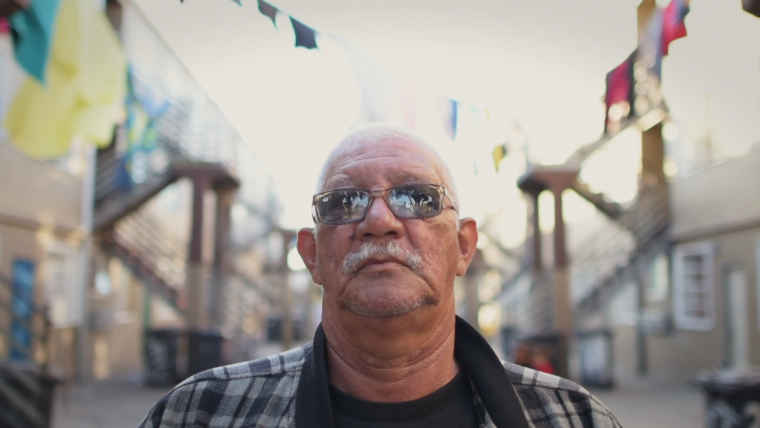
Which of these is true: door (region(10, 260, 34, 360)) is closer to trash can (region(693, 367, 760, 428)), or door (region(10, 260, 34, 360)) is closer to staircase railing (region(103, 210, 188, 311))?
staircase railing (region(103, 210, 188, 311))

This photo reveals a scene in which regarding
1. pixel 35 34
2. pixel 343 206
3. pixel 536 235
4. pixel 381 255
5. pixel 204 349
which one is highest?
pixel 35 34

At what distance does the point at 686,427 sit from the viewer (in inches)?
359

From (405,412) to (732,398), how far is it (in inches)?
186

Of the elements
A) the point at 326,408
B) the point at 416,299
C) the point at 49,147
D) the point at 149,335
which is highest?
the point at 49,147

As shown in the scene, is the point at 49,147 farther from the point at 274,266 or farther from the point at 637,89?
the point at 274,266

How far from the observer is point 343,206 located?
182 centimetres

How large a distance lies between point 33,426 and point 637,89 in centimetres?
631

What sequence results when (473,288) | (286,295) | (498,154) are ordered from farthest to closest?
1. (473,288)
2. (286,295)
3. (498,154)

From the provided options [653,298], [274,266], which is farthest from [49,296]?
[653,298]

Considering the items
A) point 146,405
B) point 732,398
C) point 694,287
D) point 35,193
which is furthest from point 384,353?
point 694,287

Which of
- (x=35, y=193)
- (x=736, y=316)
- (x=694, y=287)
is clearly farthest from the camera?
(x=694, y=287)

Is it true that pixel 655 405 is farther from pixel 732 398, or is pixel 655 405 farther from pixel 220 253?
pixel 220 253

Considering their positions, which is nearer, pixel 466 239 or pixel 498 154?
pixel 466 239

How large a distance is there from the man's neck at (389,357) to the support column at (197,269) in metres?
A: 11.8
